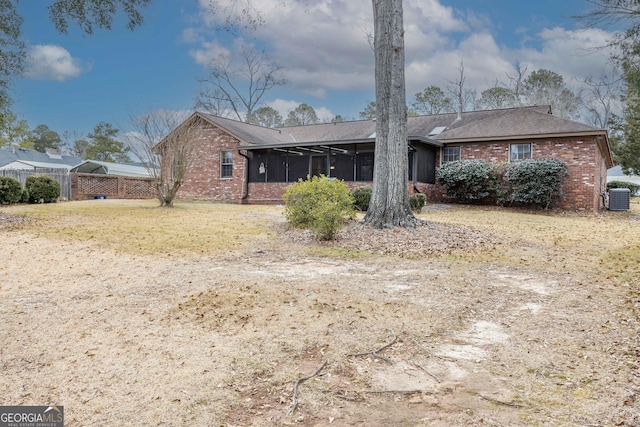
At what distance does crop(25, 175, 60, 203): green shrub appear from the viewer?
16.4 metres

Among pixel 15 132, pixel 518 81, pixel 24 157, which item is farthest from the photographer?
pixel 518 81

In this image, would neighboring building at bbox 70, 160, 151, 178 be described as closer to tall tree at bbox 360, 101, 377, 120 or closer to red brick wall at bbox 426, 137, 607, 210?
red brick wall at bbox 426, 137, 607, 210

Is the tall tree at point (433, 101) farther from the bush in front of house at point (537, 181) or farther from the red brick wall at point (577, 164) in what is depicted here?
the bush in front of house at point (537, 181)

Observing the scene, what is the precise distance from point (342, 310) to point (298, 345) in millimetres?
929

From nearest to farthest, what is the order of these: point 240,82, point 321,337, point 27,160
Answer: point 321,337, point 27,160, point 240,82

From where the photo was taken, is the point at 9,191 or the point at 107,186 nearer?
the point at 9,191

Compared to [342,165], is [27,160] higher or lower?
higher

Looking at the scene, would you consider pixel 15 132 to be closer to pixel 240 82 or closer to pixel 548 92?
pixel 240 82

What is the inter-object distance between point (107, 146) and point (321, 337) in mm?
52846

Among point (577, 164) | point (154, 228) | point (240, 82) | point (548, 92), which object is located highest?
point (240, 82)

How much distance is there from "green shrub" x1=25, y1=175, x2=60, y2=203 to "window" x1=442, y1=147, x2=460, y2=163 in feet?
52.3

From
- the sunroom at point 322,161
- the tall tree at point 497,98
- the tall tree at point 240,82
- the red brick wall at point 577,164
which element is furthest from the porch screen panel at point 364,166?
the tall tree at point 497,98

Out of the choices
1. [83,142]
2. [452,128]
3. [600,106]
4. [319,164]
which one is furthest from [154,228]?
[83,142]

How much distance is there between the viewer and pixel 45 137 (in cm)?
5597
